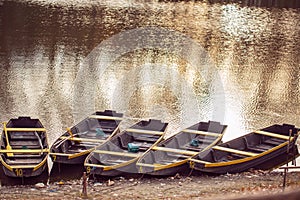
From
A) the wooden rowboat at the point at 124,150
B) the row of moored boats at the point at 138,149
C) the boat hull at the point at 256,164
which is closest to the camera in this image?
the wooden rowboat at the point at 124,150

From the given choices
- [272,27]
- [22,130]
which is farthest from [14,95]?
[272,27]

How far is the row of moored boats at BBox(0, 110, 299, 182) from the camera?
44.8ft

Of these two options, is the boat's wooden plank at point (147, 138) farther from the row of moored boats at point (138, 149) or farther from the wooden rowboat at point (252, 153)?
the wooden rowboat at point (252, 153)

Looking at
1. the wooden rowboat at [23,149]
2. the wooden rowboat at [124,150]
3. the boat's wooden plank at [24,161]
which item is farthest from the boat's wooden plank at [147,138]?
the boat's wooden plank at [24,161]

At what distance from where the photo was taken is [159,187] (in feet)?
43.8

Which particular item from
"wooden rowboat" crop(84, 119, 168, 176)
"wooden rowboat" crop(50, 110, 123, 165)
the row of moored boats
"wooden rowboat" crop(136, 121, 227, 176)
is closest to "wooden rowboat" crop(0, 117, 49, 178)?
the row of moored boats

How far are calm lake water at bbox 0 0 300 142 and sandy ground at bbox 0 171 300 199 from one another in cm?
389

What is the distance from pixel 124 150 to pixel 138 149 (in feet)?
1.38

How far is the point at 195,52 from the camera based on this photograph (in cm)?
3108

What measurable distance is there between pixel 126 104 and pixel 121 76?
3.76 m

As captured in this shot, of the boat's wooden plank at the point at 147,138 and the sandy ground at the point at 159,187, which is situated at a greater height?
the boat's wooden plank at the point at 147,138

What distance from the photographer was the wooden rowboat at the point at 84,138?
14.0 meters

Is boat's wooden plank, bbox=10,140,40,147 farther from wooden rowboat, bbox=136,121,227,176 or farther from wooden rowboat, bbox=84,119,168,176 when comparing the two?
wooden rowboat, bbox=136,121,227,176

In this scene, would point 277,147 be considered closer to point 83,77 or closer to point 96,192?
point 96,192
